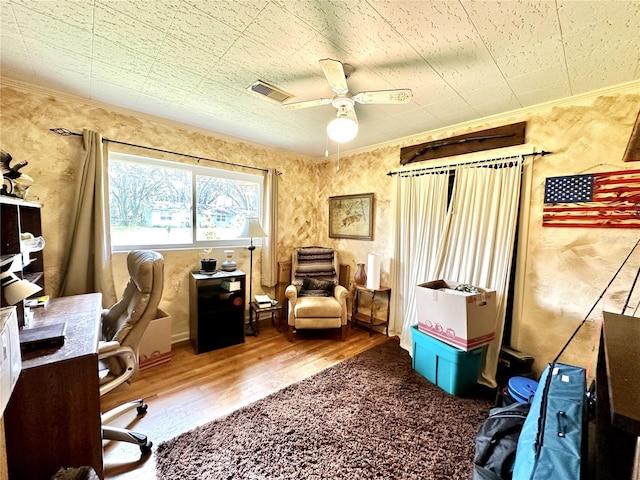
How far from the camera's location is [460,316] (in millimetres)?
2033

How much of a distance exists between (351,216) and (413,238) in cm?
95

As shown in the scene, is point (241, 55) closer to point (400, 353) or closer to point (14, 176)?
point (14, 176)

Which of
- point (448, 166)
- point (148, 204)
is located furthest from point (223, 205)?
point (448, 166)

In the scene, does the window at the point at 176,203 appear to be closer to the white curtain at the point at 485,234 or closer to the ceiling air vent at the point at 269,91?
the ceiling air vent at the point at 269,91

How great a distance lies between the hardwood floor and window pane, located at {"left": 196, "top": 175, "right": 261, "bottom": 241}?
1.33 meters

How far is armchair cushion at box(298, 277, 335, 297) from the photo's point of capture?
3.29 metres

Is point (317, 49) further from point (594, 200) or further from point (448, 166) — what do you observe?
point (594, 200)

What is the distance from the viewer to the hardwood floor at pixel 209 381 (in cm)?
159

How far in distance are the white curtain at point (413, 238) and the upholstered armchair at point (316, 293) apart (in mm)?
658

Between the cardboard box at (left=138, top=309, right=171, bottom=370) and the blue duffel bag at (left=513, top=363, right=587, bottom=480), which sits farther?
the cardboard box at (left=138, top=309, right=171, bottom=370)

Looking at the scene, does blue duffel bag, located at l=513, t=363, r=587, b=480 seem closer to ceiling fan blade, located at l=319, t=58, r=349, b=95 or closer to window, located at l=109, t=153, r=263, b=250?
ceiling fan blade, located at l=319, t=58, r=349, b=95

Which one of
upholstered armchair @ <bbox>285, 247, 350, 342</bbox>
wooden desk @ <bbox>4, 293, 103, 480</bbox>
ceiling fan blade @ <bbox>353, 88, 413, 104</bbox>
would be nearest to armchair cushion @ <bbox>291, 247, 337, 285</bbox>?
upholstered armchair @ <bbox>285, 247, 350, 342</bbox>

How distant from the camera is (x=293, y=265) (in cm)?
352

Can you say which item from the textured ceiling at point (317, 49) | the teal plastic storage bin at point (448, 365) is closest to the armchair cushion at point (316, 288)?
the teal plastic storage bin at point (448, 365)
